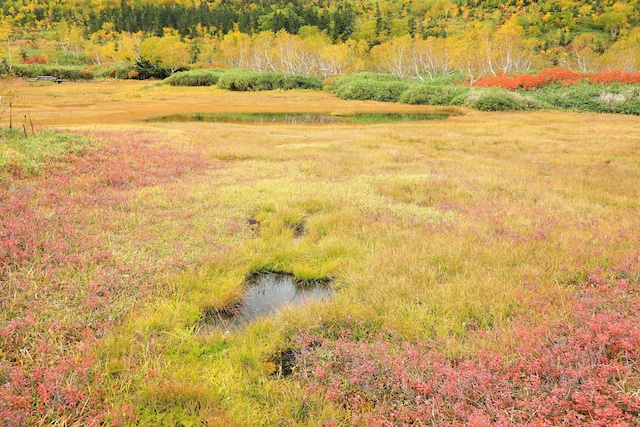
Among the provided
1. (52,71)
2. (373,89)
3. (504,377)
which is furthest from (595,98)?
(52,71)

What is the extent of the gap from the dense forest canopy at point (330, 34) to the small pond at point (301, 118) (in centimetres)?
4131

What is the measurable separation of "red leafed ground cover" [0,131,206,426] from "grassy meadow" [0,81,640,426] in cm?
3

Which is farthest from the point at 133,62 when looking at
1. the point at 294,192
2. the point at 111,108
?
the point at 294,192

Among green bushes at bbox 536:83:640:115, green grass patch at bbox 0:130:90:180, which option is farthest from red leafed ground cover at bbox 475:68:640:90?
green grass patch at bbox 0:130:90:180

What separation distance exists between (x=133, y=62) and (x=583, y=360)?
117 m

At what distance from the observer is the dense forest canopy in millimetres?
96000

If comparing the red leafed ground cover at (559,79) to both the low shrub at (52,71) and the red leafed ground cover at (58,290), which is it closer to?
the red leafed ground cover at (58,290)

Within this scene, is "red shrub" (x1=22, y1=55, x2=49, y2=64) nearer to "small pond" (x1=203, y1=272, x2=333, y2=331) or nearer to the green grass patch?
the green grass patch

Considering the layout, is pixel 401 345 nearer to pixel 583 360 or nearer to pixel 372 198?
pixel 583 360

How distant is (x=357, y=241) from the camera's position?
847 cm

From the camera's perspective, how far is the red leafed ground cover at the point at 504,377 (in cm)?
354

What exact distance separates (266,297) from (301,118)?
3903 centimetres

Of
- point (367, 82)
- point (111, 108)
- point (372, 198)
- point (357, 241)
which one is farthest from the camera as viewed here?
point (367, 82)

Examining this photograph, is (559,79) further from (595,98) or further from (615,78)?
(595,98)
